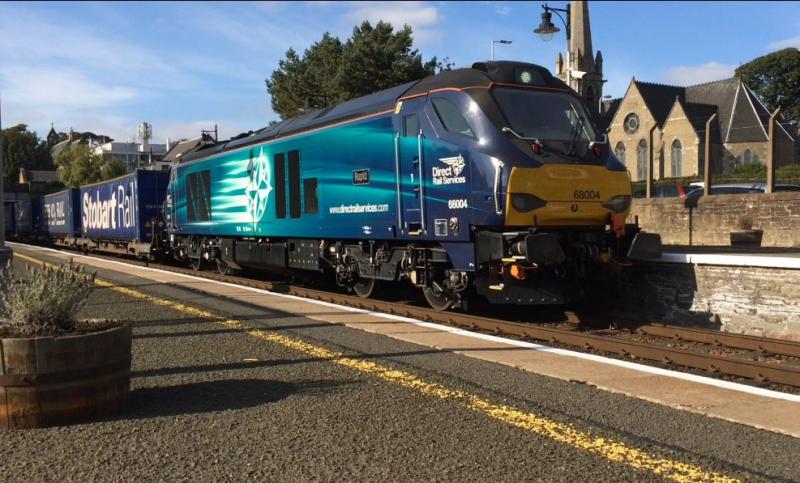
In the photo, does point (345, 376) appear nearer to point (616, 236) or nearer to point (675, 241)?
point (616, 236)

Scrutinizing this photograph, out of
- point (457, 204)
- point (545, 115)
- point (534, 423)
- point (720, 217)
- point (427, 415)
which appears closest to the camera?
point (534, 423)

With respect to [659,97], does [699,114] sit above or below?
below

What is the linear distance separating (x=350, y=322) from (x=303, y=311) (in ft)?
4.43

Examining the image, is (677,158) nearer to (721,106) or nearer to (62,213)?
(721,106)

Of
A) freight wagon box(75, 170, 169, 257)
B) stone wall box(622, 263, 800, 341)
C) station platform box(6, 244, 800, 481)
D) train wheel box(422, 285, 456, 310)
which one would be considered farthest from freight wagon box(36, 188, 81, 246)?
stone wall box(622, 263, 800, 341)

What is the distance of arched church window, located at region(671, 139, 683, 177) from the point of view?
2746 inches

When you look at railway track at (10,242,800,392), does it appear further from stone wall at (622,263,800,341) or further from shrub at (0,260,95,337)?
shrub at (0,260,95,337)

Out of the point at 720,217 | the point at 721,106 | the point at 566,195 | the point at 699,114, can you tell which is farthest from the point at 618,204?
the point at 721,106

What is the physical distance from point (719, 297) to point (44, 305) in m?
8.87

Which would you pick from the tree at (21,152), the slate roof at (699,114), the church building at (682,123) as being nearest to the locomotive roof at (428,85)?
the church building at (682,123)

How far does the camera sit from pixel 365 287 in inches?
480

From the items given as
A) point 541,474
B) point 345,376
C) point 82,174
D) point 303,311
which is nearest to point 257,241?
point 303,311

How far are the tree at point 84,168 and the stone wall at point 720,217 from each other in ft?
220

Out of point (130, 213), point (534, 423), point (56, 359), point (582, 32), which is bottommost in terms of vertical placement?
point (534, 423)
